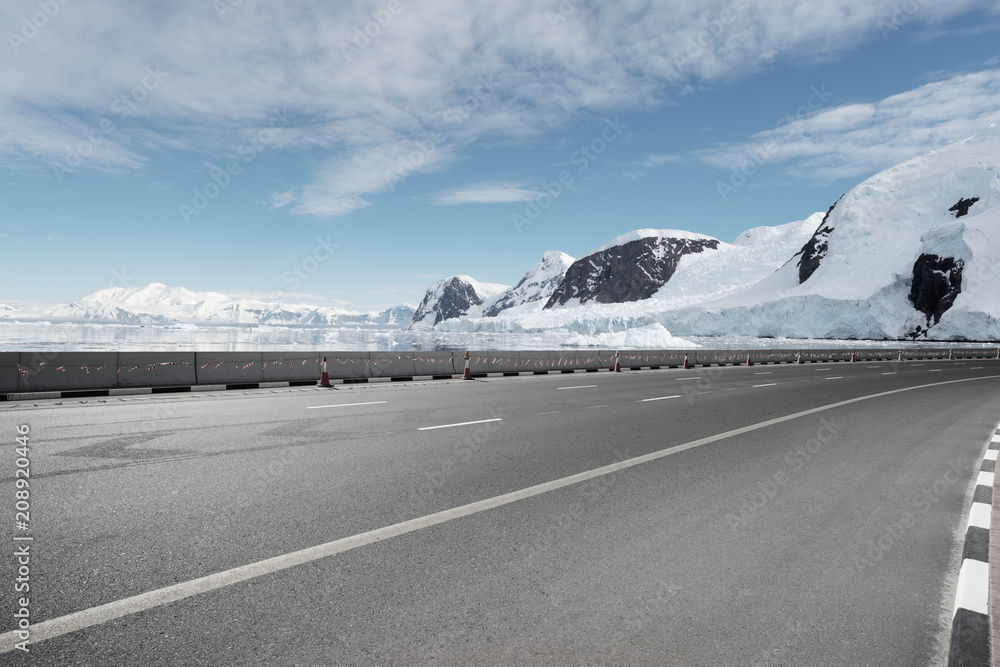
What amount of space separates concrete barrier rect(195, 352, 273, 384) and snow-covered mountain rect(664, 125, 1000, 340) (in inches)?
3356

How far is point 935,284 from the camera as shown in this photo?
8481cm

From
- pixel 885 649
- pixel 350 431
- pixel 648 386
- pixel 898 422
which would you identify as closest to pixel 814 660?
pixel 885 649

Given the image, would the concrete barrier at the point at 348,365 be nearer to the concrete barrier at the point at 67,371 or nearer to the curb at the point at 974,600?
the concrete barrier at the point at 67,371

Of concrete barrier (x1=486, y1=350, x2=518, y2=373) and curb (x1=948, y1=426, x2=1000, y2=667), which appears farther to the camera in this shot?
concrete barrier (x1=486, y1=350, x2=518, y2=373)

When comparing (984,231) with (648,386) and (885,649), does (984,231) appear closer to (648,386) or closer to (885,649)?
(648,386)

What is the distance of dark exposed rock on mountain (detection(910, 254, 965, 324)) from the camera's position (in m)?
82.3

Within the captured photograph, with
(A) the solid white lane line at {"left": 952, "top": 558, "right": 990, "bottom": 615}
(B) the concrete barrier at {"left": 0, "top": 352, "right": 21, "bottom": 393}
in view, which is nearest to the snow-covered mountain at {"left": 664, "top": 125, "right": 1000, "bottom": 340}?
(A) the solid white lane line at {"left": 952, "top": 558, "right": 990, "bottom": 615}

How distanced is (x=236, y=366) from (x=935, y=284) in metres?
99.6

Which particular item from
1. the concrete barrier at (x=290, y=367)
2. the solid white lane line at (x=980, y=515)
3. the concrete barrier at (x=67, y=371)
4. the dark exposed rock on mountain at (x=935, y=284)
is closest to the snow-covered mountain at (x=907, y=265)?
the dark exposed rock on mountain at (x=935, y=284)

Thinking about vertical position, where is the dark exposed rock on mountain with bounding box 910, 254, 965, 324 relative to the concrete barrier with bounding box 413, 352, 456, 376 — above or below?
above

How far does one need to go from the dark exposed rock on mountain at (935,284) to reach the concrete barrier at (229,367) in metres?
95.0

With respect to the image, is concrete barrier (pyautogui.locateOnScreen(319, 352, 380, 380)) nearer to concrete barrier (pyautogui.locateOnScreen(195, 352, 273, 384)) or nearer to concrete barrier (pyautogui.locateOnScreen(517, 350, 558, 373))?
concrete barrier (pyautogui.locateOnScreen(195, 352, 273, 384))

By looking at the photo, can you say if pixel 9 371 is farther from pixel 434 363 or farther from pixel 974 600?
pixel 974 600

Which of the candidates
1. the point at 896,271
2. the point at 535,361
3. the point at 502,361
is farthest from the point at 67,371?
the point at 896,271
